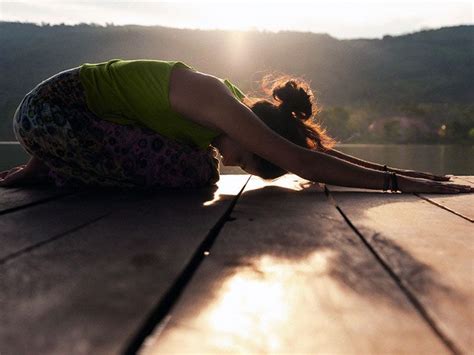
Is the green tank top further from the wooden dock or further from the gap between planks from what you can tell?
the gap between planks

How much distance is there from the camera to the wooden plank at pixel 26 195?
5.50ft

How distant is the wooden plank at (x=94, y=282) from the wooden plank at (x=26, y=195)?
1.48ft

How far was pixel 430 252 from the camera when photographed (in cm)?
103

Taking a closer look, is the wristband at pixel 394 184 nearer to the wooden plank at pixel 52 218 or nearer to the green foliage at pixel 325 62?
the wooden plank at pixel 52 218

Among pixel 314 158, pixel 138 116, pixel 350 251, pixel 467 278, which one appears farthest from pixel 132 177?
pixel 467 278

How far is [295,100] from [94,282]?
133 cm

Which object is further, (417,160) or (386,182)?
(417,160)

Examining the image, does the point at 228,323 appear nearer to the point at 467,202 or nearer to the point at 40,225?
the point at 40,225

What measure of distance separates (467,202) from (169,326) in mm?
1457

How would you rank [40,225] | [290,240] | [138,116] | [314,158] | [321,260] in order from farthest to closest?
[138,116] < [314,158] < [40,225] < [290,240] < [321,260]

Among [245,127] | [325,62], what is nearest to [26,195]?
[245,127]

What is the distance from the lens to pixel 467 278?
33.9 inches

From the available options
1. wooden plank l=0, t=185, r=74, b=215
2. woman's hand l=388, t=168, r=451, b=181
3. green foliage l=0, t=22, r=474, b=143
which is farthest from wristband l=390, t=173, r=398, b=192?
green foliage l=0, t=22, r=474, b=143

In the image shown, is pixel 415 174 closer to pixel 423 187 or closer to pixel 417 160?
pixel 423 187
